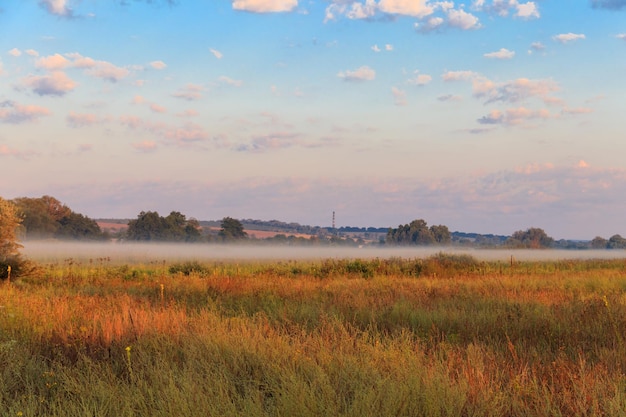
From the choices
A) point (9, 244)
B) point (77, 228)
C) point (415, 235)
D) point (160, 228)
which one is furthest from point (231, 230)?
point (9, 244)

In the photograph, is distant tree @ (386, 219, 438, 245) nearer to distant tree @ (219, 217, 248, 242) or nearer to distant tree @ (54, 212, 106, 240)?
distant tree @ (219, 217, 248, 242)

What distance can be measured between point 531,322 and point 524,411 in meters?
5.30

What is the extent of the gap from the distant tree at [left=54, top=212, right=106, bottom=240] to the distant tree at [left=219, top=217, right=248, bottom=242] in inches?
759

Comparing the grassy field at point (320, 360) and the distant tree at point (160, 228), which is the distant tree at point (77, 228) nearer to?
the distant tree at point (160, 228)

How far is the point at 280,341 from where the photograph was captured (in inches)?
301

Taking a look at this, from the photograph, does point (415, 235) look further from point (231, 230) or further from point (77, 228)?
point (77, 228)

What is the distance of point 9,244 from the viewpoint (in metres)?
19.5

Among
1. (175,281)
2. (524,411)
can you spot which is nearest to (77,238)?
(175,281)

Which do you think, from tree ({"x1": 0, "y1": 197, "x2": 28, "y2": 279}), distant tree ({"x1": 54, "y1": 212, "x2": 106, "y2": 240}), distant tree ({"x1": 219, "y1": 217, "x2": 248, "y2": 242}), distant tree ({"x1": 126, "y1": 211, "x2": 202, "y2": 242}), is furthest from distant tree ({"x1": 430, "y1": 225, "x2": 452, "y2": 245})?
tree ({"x1": 0, "y1": 197, "x2": 28, "y2": 279})

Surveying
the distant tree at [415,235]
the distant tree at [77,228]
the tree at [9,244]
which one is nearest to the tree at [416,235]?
the distant tree at [415,235]

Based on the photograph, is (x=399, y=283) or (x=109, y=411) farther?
(x=399, y=283)

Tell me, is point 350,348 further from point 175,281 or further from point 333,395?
point 175,281

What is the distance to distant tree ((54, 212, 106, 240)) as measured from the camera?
81.1 meters

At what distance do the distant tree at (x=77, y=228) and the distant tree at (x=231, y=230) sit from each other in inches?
759
